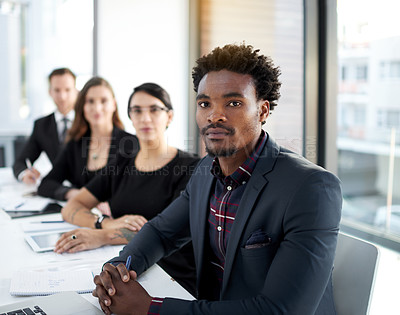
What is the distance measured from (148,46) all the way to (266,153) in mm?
2953

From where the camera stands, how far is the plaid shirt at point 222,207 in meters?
1.28

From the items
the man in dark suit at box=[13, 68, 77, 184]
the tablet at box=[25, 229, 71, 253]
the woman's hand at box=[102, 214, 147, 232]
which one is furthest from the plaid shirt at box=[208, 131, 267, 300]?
the man in dark suit at box=[13, 68, 77, 184]

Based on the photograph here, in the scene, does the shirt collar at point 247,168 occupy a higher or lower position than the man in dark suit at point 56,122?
lower

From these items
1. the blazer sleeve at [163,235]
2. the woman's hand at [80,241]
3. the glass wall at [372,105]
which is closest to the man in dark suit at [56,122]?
the woman's hand at [80,241]

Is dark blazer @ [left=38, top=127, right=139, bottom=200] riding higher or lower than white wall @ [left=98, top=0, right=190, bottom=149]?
lower

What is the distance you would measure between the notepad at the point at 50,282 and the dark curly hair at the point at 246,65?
2.62 ft

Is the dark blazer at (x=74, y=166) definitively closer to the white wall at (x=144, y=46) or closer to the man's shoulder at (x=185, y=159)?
the man's shoulder at (x=185, y=159)

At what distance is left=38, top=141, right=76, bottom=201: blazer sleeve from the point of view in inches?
103

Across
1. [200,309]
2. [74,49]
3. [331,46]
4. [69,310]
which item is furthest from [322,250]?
[74,49]

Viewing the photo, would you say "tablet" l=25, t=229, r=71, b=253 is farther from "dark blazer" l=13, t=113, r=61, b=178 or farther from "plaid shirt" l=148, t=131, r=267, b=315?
"dark blazer" l=13, t=113, r=61, b=178

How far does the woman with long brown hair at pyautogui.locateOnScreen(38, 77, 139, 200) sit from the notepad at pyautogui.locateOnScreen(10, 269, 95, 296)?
1.31 meters

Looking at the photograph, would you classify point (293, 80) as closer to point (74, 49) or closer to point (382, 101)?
point (382, 101)

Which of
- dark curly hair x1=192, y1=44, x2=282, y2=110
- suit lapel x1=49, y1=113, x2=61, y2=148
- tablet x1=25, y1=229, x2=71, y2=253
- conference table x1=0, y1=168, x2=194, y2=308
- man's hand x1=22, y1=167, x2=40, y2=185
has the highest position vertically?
dark curly hair x1=192, y1=44, x2=282, y2=110

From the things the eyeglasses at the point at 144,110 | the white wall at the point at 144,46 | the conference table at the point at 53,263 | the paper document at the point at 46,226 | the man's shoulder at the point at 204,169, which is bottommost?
the conference table at the point at 53,263
